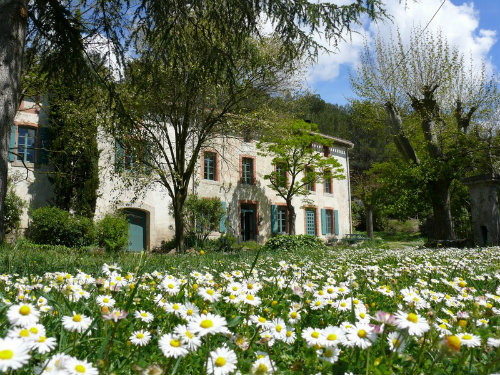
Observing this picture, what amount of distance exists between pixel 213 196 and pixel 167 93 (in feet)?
26.5

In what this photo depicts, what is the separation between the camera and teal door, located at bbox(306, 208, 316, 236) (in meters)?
24.6

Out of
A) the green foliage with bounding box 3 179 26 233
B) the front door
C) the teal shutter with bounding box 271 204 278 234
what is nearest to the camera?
the green foliage with bounding box 3 179 26 233

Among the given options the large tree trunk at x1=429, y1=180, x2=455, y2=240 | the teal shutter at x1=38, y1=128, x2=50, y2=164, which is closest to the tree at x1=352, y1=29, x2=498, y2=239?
the large tree trunk at x1=429, y1=180, x2=455, y2=240

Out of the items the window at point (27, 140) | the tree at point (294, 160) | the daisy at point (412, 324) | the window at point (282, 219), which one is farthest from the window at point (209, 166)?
the daisy at point (412, 324)

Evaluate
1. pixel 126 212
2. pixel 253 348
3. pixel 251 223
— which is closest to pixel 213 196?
pixel 251 223

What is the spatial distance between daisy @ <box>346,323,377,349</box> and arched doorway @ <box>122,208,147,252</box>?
16963 millimetres

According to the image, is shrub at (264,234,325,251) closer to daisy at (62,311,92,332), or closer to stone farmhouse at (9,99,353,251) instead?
stone farmhouse at (9,99,353,251)

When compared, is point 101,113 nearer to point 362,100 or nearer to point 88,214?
point 88,214

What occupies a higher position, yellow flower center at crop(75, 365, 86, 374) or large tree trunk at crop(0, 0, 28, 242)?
large tree trunk at crop(0, 0, 28, 242)

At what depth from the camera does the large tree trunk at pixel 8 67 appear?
4.71m

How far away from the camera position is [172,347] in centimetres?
107

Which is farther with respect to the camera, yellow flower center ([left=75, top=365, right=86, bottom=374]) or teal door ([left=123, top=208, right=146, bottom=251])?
teal door ([left=123, top=208, right=146, bottom=251])

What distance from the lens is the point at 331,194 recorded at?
26.6 meters

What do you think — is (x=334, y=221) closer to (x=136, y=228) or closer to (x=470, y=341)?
(x=136, y=228)
